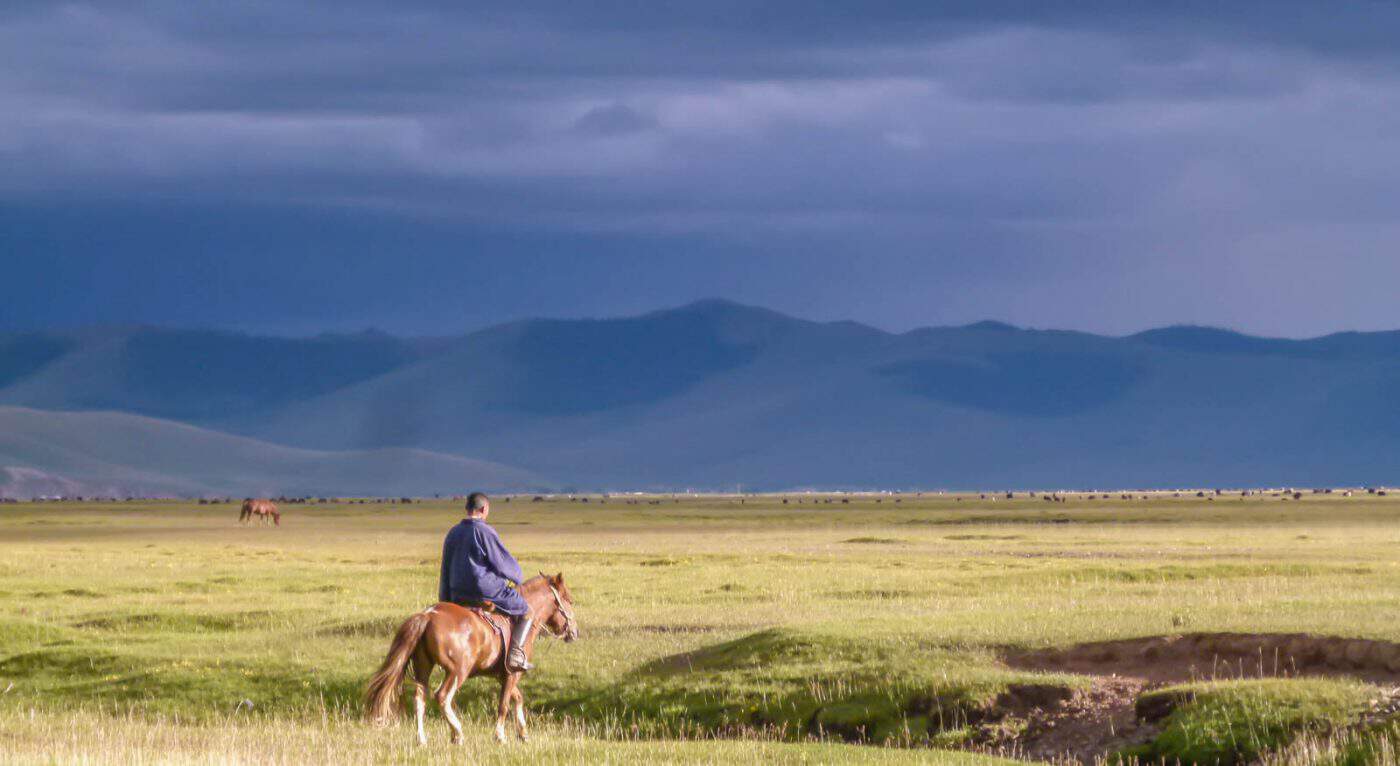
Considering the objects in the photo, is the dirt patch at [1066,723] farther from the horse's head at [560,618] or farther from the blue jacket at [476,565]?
the blue jacket at [476,565]

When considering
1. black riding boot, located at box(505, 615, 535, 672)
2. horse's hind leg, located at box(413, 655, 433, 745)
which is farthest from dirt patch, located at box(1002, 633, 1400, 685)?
horse's hind leg, located at box(413, 655, 433, 745)

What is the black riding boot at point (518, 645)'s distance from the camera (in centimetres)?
2158

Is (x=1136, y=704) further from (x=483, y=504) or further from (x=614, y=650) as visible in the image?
(x=614, y=650)

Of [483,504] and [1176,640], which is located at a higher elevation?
[483,504]

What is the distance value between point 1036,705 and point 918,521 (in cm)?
8090

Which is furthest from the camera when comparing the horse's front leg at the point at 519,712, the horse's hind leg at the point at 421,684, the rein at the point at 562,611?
the rein at the point at 562,611

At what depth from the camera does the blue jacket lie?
21156 mm

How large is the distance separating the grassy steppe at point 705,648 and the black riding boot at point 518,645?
3.27 ft

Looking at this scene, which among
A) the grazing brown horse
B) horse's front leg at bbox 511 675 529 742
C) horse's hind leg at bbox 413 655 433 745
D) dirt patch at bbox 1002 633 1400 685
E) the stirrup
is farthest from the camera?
the grazing brown horse

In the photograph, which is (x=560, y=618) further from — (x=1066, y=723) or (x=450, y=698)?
(x=1066, y=723)

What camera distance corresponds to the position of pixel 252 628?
116ft

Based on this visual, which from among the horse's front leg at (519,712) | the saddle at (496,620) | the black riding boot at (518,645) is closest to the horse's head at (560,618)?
the black riding boot at (518,645)

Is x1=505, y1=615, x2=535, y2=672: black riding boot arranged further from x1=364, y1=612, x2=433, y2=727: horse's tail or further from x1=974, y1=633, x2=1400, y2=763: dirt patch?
x1=974, y1=633, x2=1400, y2=763: dirt patch

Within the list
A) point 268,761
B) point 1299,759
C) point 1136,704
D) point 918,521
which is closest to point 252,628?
point 268,761
